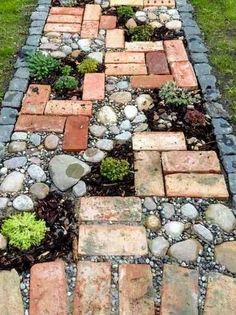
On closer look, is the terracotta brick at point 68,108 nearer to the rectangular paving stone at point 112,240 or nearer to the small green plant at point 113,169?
the small green plant at point 113,169

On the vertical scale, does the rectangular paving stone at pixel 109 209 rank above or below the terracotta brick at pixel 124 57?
above

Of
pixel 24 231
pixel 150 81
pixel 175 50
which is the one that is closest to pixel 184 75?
pixel 150 81

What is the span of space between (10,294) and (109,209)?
700 millimetres

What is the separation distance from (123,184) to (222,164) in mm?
610

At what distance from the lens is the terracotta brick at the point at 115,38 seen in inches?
166

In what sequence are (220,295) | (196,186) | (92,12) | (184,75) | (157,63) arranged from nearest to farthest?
1. (220,295)
2. (196,186)
3. (184,75)
4. (157,63)
5. (92,12)

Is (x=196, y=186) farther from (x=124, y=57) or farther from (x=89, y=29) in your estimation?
(x=89, y=29)

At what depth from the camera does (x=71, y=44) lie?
4.21 m

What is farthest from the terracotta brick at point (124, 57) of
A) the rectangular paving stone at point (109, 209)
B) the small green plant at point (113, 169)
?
the rectangular paving stone at point (109, 209)

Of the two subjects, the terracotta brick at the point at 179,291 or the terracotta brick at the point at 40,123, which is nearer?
the terracotta brick at the point at 179,291

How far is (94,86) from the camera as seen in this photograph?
3.71 m

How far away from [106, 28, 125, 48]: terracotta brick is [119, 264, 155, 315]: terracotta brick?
2.27 meters

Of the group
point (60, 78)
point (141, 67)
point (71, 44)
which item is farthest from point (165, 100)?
point (71, 44)

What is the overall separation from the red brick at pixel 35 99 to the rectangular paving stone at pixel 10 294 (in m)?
1.34
